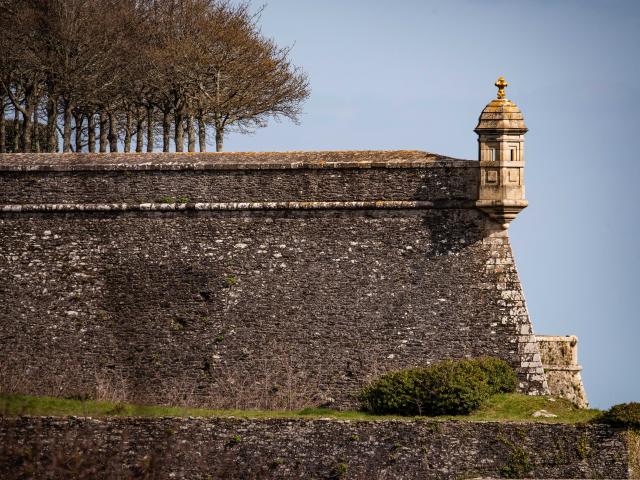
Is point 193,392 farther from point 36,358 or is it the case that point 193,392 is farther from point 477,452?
point 477,452

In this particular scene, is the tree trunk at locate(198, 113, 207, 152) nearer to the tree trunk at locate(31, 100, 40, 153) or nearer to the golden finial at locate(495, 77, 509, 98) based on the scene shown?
the tree trunk at locate(31, 100, 40, 153)

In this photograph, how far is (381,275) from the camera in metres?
36.8

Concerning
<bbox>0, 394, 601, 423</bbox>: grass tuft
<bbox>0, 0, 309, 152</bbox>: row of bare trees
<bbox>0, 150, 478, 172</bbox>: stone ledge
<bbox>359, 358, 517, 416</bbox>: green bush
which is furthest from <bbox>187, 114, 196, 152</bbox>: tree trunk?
<bbox>359, 358, 517, 416</bbox>: green bush

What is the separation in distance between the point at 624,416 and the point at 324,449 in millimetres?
5916

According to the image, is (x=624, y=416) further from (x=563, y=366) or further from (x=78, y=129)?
(x=78, y=129)

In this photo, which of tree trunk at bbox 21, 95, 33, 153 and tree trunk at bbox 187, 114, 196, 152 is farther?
tree trunk at bbox 187, 114, 196, 152

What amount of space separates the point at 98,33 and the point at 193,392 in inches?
678

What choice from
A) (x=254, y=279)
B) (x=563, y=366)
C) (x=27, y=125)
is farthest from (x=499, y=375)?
(x=27, y=125)

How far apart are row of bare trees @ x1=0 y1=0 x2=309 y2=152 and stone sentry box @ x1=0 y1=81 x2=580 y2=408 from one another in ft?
35.4

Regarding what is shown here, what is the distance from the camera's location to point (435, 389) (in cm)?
3325

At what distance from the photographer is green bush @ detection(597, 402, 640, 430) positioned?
3058 centimetres

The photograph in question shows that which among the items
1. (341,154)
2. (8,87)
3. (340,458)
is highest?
(8,87)

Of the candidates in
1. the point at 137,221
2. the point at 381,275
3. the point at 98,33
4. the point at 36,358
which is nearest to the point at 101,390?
the point at 36,358

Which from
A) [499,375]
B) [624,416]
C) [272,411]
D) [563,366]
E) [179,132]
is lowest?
[272,411]
